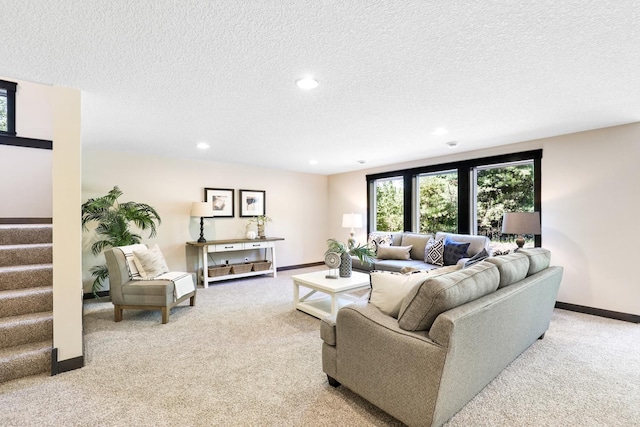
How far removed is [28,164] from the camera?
4121 millimetres

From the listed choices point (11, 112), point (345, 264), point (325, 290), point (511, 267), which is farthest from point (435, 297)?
point (11, 112)

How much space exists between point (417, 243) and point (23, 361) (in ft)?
Result: 15.7

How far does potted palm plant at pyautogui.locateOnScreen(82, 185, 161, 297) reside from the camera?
4.22 m

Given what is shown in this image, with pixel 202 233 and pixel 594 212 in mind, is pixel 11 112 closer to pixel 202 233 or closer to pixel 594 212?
pixel 202 233

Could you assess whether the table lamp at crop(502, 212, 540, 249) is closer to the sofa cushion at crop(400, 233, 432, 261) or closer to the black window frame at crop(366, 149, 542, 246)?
the black window frame at crop(366, 149, 542, 246)

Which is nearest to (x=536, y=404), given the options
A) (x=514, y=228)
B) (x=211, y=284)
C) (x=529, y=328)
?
(x=529, y=328)

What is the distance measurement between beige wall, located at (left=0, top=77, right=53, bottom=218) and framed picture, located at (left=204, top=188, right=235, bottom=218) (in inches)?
88.0

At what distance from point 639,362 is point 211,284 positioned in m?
5.27

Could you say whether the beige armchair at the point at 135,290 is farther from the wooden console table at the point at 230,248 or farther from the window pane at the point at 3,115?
the window pane at the point at 3,115

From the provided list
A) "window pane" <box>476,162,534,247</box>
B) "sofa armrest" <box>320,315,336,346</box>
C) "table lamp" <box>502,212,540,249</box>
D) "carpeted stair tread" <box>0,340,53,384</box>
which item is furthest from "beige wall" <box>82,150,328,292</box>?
"table lamp" <box>502,212,540,249</box>

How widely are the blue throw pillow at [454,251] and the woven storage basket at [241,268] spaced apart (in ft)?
10.9

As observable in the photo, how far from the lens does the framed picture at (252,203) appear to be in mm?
6074

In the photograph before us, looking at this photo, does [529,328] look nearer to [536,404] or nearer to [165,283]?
[536,404]

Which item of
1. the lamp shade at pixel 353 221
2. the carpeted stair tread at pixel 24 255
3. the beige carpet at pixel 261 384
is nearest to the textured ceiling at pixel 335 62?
the carpeted stair tread at pixel 24 255
